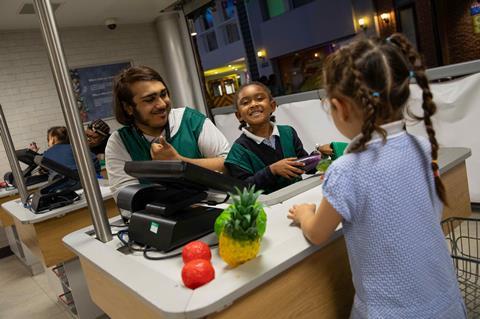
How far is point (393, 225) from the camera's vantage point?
83 centimetres

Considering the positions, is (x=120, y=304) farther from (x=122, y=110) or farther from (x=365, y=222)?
(x=122, y=110)

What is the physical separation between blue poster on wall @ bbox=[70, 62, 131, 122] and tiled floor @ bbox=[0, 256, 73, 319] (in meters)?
2.49

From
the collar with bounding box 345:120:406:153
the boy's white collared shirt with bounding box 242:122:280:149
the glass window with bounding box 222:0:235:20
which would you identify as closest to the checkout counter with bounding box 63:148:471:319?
the collar with bounding box 345:120:406:153

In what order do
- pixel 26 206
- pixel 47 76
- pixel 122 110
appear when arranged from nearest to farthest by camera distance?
pixel 122 110
pixel 26 206
pixel 47 76

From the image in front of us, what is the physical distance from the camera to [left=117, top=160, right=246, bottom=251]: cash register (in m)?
0.96

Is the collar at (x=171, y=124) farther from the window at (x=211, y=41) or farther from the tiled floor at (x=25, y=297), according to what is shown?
the window at (x=211, y=41)

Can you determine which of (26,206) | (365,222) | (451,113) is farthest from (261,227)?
(451,113)

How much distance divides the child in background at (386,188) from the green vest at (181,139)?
35.6 inches

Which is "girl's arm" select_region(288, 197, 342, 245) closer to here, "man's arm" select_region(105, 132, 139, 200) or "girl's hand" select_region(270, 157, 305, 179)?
"girl's hand" select_region(270, 157, 305, 179)

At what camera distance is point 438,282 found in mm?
860

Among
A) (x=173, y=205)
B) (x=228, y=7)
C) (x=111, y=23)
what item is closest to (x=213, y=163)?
(x=173, y=205)

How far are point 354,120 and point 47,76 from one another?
211 inches

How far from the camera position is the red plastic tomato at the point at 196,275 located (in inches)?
31.0

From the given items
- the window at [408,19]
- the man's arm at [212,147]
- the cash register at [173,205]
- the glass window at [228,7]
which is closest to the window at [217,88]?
the glass window at [228,7]
